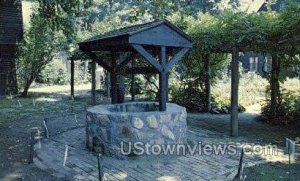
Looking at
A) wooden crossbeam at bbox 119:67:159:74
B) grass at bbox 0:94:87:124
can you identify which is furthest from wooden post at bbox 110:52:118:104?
grass at bbox 0:94:87:124

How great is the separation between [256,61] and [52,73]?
1839 centimetres

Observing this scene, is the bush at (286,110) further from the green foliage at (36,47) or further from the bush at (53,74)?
the bush at (53,74)

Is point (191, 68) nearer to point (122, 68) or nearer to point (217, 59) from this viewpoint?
point (217, 59)

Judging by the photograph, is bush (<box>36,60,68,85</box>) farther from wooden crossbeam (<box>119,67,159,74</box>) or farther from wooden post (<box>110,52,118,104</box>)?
wooden crossbeam (<box>119,67,159,74</box>)

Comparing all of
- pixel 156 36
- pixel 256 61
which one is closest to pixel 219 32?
pixel 156 36

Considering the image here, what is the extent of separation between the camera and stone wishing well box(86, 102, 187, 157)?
911 cm

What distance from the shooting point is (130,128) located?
29.8 ft

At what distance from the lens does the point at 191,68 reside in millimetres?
18828

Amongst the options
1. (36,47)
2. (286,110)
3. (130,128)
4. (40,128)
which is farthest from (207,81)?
(36,47)

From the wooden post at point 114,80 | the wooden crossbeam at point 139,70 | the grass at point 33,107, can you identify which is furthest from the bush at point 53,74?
the wooden crossbeam at point 139,70

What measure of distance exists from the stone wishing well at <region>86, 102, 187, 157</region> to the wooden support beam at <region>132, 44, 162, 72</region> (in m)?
1.19

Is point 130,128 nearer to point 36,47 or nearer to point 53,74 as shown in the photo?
point 36,47

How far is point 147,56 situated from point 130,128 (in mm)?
1834

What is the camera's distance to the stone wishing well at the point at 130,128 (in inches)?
359
